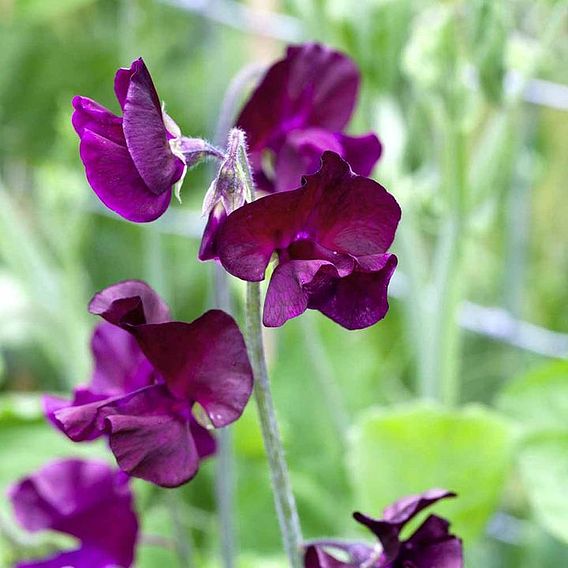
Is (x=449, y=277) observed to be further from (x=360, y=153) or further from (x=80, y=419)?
(x=80, y=419)

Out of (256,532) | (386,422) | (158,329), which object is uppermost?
(158,329)

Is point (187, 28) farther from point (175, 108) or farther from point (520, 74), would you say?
point (520, 74)

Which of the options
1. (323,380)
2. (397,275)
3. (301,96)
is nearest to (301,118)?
(301,96)

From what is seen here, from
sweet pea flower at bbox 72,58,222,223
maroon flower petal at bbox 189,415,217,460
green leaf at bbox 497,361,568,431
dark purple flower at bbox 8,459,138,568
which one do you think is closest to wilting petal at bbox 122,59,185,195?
sweet pea flower at bbox 72,58,222,223

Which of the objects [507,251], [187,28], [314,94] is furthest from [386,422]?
[187,28]

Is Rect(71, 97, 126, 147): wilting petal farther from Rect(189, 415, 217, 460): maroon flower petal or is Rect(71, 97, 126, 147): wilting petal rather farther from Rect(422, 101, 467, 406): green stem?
Rect(422, 101, 467, 406): green stem

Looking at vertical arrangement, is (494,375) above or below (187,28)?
below
